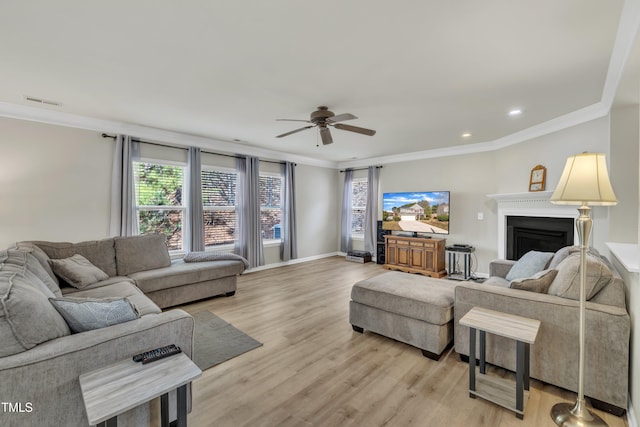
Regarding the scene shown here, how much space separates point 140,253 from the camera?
3857mm

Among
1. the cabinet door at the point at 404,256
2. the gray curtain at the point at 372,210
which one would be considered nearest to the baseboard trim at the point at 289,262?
the gray curtain at the point at 372,210

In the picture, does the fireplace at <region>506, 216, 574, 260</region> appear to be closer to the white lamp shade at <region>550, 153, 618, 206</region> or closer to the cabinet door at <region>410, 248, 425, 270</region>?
the cabinet door at <region>410, 248, 425, 270</region>

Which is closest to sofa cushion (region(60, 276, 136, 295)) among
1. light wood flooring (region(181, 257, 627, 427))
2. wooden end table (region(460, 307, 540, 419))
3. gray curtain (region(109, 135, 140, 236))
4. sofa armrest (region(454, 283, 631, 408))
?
gray curtain (region(109, 135, 140, 236))

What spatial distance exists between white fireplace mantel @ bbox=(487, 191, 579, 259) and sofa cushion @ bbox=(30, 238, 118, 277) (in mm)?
5722

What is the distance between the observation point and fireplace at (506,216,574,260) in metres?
3.95

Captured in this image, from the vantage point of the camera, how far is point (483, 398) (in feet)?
6.40

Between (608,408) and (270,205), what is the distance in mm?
5501

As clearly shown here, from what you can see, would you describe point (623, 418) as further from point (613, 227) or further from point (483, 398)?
point (613, 227)

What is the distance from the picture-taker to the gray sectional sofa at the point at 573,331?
1.81 meters

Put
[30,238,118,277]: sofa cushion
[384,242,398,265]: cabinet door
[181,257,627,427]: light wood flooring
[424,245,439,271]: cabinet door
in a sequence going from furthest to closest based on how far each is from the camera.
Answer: [384,242,398,265]: cabinet door → [424,245,439,271]: cabinet door → [30,238,118,277]: sofa cushion → [181,257,627,427]: light wood flooring

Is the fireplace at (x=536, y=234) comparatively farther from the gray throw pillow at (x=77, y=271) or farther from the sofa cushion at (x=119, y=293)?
the gray throw pillow at (x=77, y=271)

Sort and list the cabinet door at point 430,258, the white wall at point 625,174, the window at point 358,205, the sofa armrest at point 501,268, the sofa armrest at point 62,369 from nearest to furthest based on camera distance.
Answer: the sofa armrest at point 62,369
the white wall at point 625,174
the sofa armrest at point 501,268
the cabinet door at point 430,258
the window at point 358,205

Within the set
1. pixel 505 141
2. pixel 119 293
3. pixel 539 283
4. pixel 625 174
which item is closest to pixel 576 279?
pixel 539 283

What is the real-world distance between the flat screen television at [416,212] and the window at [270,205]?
240 centimetres
